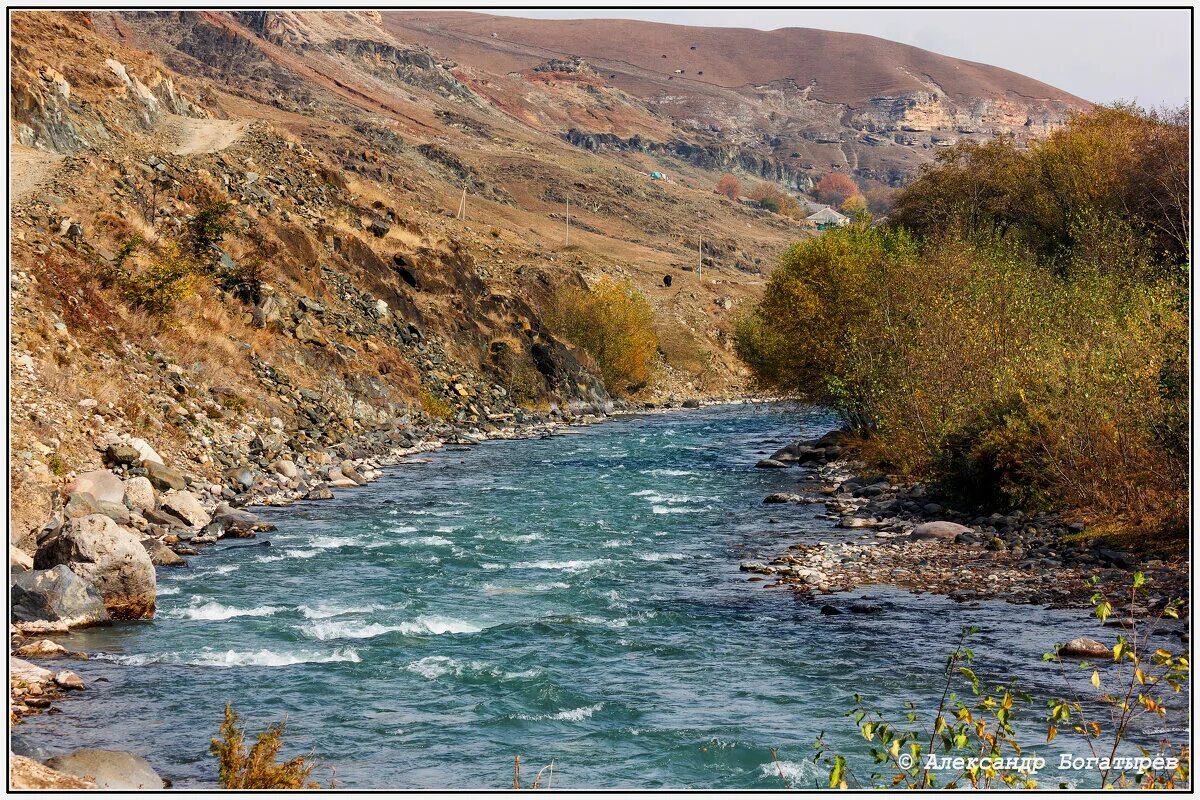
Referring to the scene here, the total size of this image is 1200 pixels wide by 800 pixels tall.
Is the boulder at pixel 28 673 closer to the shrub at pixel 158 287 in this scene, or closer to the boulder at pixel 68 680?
the boulder at pixel 68 680

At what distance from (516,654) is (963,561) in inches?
491

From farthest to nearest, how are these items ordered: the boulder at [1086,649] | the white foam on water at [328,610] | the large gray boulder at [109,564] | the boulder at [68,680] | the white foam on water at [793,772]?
the white foam on water at [328,610] → the large gray boulder at [109,564] → the boulder at [1086,649] → the boulder at [68,680] → the white foam on water at [793,772]

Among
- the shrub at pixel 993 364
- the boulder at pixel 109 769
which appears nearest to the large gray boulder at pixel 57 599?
the boulder at pixel 109 769

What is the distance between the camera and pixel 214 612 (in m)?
23.4

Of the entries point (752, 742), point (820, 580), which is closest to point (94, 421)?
point (820, 580)

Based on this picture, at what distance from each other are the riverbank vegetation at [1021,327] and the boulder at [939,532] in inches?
73.3

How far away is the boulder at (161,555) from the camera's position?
89.3 ft

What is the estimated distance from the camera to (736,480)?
148ft

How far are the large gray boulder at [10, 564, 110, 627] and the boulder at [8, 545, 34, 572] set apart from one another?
0.75 m

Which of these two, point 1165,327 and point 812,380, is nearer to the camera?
point 1165,327

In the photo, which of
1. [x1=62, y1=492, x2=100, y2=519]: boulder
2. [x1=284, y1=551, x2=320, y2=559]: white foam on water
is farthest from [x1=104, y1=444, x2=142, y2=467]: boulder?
[x1=284, y1=551, x2=320, y2=559]: white foam on water

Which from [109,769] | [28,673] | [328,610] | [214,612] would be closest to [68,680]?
[28,673]

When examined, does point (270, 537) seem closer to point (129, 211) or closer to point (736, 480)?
point (736, 480)

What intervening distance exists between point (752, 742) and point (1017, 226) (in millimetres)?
50623
